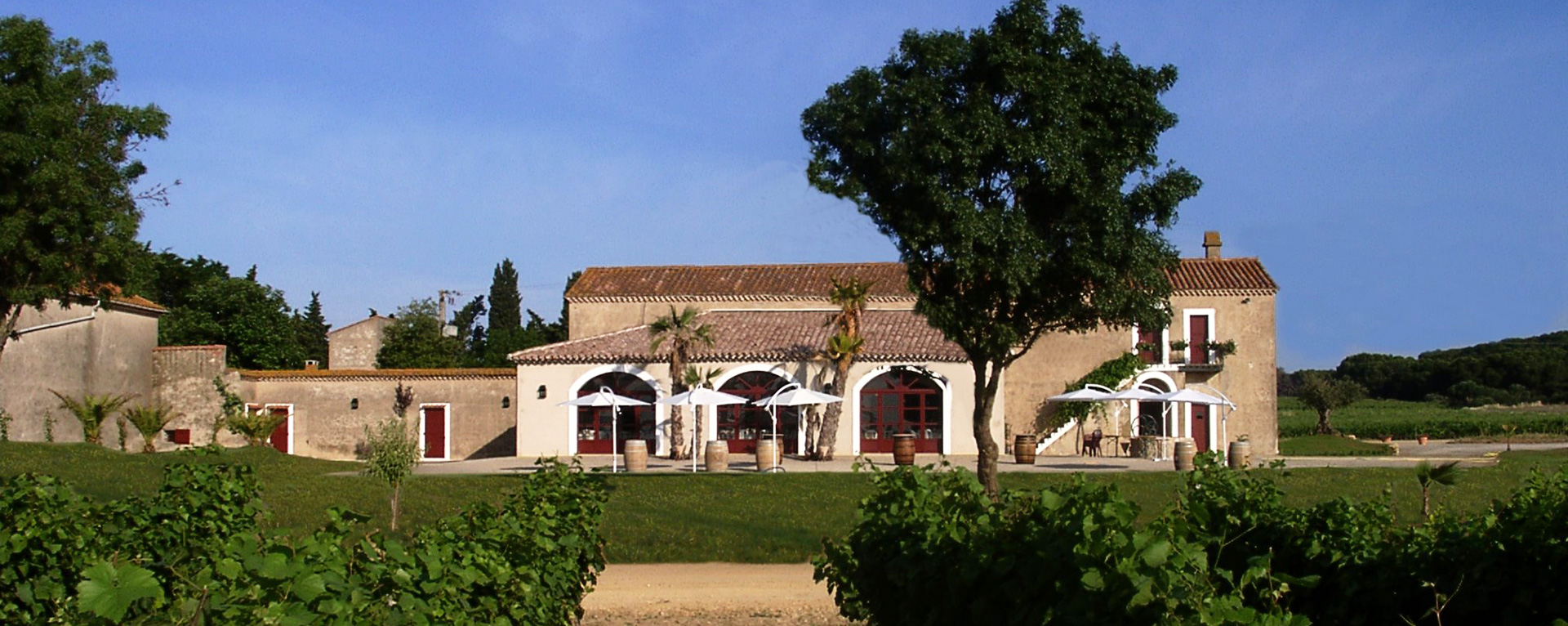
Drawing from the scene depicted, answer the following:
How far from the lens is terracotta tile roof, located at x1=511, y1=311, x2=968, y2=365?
103ft

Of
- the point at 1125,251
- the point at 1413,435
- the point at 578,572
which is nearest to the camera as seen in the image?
the point at 578,572

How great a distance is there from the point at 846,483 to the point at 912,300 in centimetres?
1461

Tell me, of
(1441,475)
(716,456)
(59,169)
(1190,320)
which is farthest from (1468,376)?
(1441,475)

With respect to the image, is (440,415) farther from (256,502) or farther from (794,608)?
(256,502)

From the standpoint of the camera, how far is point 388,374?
33.6 m

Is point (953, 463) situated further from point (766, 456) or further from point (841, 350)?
point (766, 456)

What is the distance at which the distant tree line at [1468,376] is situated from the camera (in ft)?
252

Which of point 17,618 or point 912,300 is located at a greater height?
point 912,300

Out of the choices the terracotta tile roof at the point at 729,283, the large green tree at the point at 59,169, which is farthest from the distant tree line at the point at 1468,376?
the large green tree at the point at 59,169

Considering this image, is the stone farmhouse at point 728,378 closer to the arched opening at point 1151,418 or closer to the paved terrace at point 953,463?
the arched opening at point 1151,418

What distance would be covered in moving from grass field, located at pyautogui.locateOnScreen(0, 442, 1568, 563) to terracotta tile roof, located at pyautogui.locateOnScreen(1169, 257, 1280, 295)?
348 inches

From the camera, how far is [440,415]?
33750mm

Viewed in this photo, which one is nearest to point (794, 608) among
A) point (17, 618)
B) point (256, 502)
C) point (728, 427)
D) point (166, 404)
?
point (256, 502)

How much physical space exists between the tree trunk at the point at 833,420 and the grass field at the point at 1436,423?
20.4m
